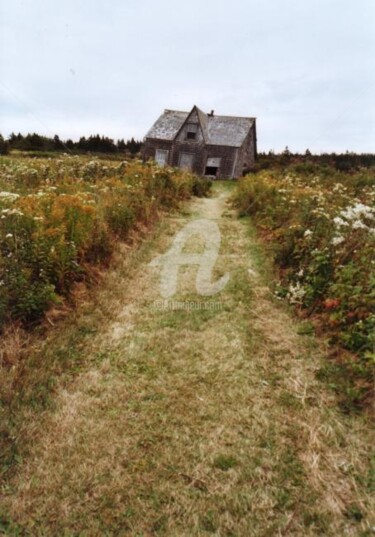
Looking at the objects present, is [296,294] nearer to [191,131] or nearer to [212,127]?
[191,131]

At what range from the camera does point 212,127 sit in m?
28.1

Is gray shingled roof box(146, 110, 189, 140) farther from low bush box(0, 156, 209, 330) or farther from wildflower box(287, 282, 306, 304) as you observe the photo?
wildflower box(287, 282, 306, 304)

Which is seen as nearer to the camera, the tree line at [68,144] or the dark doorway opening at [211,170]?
the dark doorway opening at [211,170]

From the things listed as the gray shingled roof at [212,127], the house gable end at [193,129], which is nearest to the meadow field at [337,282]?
the gray shingled roof at [212,127]

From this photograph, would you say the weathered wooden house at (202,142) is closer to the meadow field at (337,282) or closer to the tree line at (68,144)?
the tree line at (68,144)

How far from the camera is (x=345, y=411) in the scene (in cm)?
338

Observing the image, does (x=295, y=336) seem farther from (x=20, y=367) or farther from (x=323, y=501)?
(x=20, y=367)

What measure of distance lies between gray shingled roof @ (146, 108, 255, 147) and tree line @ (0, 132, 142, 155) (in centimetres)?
897

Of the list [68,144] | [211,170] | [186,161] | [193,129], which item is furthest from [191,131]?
[68,144]

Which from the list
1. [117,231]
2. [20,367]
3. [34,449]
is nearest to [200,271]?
[117,231]

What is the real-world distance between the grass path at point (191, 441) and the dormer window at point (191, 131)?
25037mm

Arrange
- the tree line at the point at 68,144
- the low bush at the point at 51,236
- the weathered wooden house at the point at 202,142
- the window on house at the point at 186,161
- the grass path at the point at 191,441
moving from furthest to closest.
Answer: the tree line at the point at 68,144 → the window on house at the point at 186,161 → the weathered wooden house at the point at 202,142 → the low bush at the point at 51,236 → the grass path at the point at 191,441

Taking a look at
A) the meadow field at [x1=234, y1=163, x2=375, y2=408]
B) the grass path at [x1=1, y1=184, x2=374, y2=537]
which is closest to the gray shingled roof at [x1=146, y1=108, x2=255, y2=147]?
the meadow field at [x1=234, y1=163, x2=375, y2=408]

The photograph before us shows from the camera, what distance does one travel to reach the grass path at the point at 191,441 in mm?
2496
